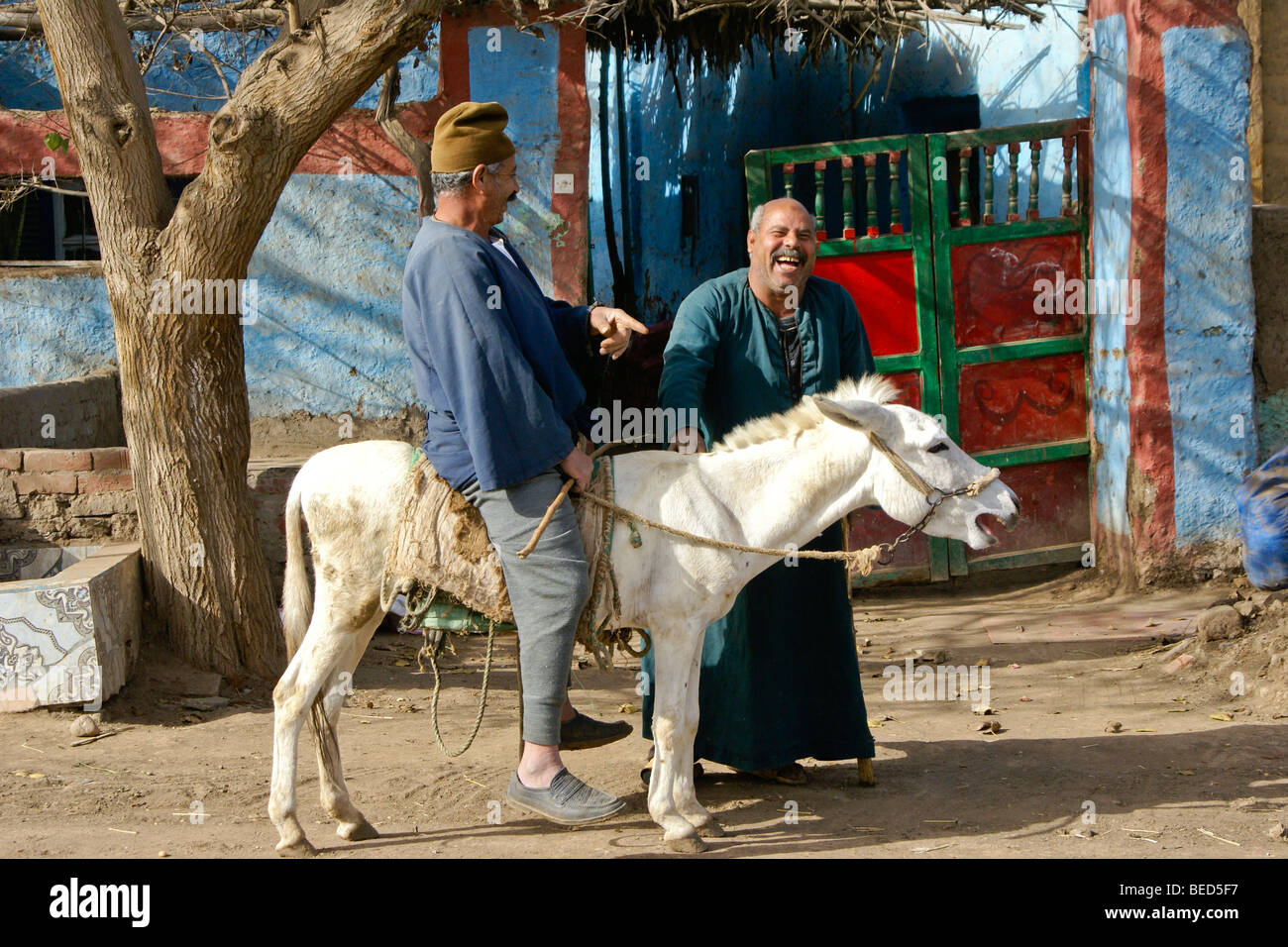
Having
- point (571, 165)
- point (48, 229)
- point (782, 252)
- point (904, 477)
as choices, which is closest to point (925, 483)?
point (904, 477)

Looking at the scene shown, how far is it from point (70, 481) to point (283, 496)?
3.59 feet

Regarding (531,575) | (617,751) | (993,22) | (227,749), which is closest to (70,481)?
(227,749)

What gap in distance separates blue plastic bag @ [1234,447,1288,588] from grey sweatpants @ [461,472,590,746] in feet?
12.6

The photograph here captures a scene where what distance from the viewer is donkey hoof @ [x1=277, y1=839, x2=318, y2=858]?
3.98 m

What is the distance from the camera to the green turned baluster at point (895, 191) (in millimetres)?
7480

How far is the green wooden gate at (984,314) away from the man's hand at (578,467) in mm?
4030

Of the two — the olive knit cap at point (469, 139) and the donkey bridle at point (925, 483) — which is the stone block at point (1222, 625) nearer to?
the donkey bridle at point (925, 483)

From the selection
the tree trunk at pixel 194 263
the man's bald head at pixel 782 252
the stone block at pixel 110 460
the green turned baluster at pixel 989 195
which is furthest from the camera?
the green turned baluster at pixel 989 195

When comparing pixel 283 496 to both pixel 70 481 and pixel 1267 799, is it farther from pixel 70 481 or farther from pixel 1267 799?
pixel 1267 799

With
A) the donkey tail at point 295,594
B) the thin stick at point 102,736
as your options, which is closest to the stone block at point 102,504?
the thin stick at point 102,736

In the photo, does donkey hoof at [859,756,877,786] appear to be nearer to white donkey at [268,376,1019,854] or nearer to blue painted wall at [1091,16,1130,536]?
white donkey at [268,376,1019,854]

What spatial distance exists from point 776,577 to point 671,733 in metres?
0.82

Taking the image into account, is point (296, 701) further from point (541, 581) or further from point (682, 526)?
point (682, 526)

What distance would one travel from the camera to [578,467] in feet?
12.8
